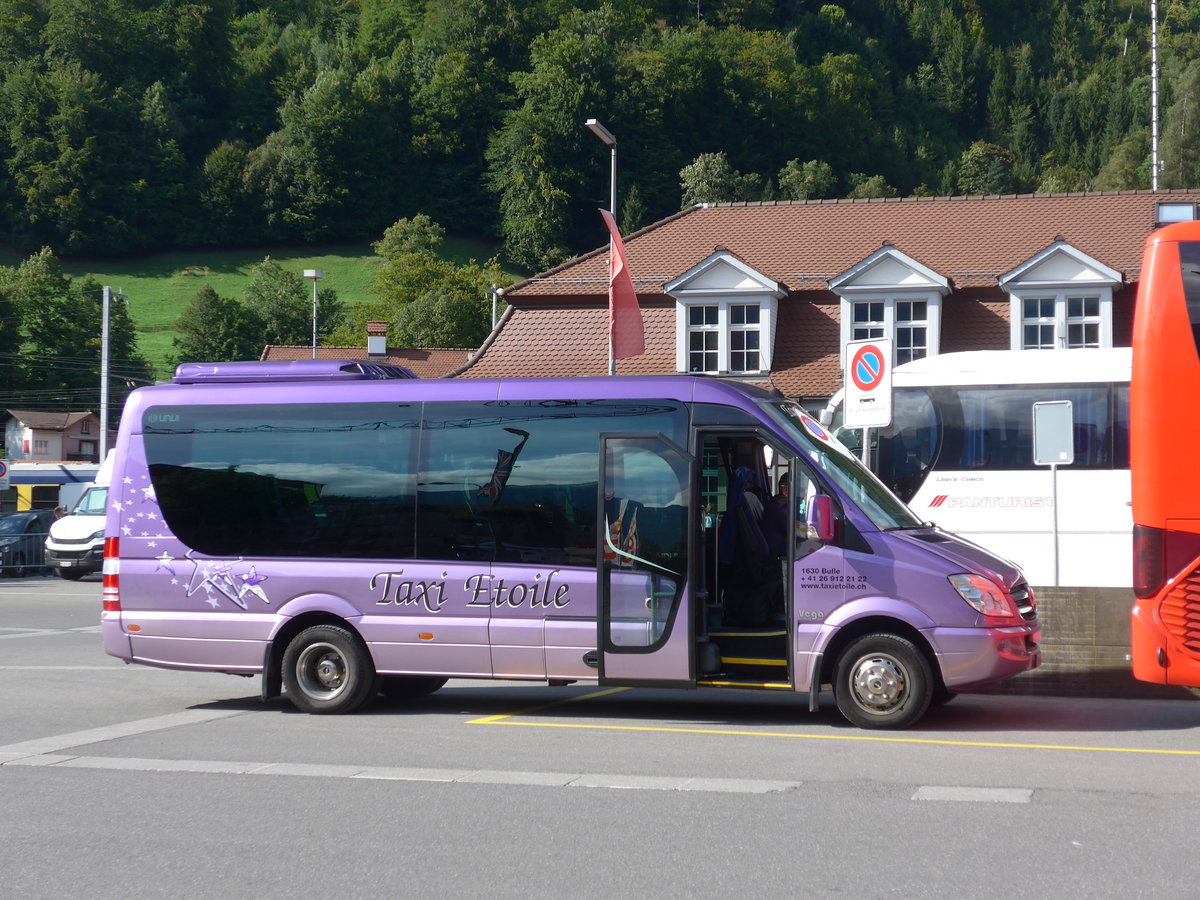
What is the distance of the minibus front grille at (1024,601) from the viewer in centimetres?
1039

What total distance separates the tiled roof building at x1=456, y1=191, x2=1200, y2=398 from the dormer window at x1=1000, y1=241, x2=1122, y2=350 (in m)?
0.03

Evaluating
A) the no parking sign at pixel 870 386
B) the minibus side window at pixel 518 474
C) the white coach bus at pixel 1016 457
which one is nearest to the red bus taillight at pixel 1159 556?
the minibus side window at pixel 518 474

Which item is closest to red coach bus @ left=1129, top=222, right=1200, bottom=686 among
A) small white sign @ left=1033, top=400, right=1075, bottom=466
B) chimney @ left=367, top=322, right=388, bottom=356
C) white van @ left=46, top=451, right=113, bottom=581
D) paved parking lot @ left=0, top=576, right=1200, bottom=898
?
paved parking lot @ left=0, top=576, right=1200, bottom=898

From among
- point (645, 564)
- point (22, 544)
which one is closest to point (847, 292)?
point (22, 544)

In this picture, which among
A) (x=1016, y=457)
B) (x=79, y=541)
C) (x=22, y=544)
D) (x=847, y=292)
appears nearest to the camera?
(x=1016, y=457)

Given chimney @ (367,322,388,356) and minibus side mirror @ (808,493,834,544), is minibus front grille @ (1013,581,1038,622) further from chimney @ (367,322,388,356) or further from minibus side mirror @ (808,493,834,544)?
chimney @ (367,322,388,356)

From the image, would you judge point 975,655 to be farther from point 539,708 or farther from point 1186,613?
point 539,708

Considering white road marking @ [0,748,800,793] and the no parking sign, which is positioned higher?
the no parking sign

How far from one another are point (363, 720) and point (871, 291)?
25.6 m

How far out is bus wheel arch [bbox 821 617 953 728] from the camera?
1014 cm

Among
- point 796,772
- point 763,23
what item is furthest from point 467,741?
point 763,23

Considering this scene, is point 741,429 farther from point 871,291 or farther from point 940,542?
point 871,291

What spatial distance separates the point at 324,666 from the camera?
11.4 metres

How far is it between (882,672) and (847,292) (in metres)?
25.4
